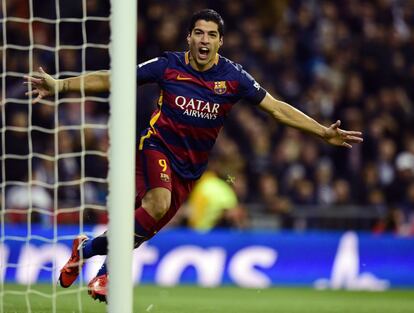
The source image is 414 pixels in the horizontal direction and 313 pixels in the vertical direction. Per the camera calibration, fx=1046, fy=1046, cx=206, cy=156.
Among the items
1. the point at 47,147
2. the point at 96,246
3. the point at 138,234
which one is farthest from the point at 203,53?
the point at 47,147

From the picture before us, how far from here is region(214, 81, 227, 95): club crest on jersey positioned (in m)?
7.86

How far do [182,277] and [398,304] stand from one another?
3.78 meters

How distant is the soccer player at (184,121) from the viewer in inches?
305

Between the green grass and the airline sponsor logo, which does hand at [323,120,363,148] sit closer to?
the airline sponsor logo

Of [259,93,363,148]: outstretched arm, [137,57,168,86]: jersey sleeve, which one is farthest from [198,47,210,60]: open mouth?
[259,93,363,148]: outstretched arm

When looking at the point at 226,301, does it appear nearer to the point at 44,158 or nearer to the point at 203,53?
the point at 44,158

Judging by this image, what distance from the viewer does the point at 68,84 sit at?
741cm

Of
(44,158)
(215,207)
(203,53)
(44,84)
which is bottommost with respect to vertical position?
(215,207)

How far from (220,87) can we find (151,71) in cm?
54

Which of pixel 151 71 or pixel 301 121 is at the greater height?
pixel 151 71

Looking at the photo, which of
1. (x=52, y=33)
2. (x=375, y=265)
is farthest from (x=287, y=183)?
(x=52, y=33)

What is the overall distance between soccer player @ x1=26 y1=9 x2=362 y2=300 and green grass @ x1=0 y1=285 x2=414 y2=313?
2.53ft

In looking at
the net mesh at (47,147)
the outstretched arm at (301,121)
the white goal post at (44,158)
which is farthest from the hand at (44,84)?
the net mesh at (47,147)

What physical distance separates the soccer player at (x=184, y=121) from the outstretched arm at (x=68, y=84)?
0.40m
